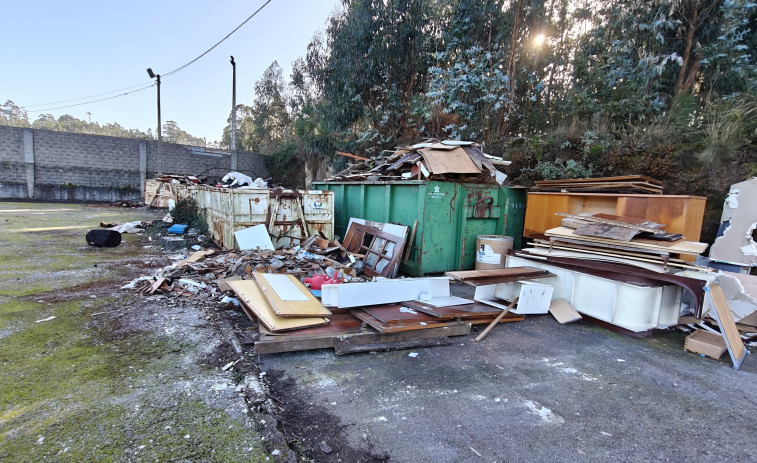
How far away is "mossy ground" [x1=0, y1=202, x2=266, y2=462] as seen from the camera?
1.83 metres

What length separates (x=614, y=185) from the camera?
4.77 meters

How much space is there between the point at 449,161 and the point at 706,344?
3802 mm

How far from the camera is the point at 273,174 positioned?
22125 mm

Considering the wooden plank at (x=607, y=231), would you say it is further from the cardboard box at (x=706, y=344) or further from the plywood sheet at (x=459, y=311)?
the plywood sheet at (x=459, y=311)

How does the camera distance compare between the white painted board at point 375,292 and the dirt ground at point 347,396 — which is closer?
the dirt ground at point 347,396

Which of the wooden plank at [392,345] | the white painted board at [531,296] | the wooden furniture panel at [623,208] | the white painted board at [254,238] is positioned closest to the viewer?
the wooden plank at [392,345]

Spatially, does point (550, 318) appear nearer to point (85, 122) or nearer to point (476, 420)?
point (476, 420)

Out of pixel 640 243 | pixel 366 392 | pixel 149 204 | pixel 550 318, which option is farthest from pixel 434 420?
pixel 149 204

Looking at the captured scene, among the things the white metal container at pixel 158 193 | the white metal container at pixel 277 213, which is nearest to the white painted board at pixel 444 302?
the white metal container at pixel 277 213

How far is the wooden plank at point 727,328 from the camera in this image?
10.0ft

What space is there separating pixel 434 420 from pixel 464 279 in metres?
1.80

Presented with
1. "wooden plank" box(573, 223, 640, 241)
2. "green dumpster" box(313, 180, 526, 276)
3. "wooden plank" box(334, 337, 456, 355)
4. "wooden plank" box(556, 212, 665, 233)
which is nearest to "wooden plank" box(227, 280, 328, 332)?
"wooden plank" box(334, 337, 456, 355)

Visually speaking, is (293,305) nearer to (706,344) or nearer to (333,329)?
(333,329)

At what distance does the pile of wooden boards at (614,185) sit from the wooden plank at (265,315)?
4293 millimetres
